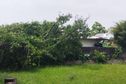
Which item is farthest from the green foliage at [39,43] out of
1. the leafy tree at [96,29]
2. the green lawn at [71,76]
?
the green lawn at [71,76]

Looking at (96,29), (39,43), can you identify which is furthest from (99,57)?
(39,43)

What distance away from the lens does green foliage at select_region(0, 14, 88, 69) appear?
21.8 meters

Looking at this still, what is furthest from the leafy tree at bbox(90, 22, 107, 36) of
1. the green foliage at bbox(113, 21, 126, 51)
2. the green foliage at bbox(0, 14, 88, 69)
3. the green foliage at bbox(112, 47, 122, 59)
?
the green foliage at bbox(113, 21, 126, 51)

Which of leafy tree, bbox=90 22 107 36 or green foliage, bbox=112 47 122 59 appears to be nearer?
leafy tree, bbox=90 22 107 36

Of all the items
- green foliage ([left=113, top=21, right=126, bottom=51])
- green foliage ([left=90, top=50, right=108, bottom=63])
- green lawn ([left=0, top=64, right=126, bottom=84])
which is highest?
green foliage ([left=113, top=21, right=126, bottom=51])

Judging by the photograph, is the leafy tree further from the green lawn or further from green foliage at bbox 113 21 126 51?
the green lawn

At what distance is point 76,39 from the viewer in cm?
2511

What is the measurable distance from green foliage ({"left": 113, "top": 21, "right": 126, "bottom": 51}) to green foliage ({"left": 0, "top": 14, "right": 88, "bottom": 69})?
9.14 m

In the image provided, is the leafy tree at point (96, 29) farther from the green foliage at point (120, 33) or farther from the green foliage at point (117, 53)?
the green foliage at point (120, 33)

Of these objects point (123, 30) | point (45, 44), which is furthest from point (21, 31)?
point (123, 30)

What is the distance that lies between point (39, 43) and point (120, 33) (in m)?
13.4

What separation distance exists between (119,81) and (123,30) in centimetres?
1846

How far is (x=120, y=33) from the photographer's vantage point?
35.1m

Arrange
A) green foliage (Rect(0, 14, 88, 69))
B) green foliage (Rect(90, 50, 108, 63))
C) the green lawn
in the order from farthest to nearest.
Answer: green foliage (Rect(90, 50, 108, 63)) → green foliage (Rect(0, 14, 88, 69)) → the green lawn
